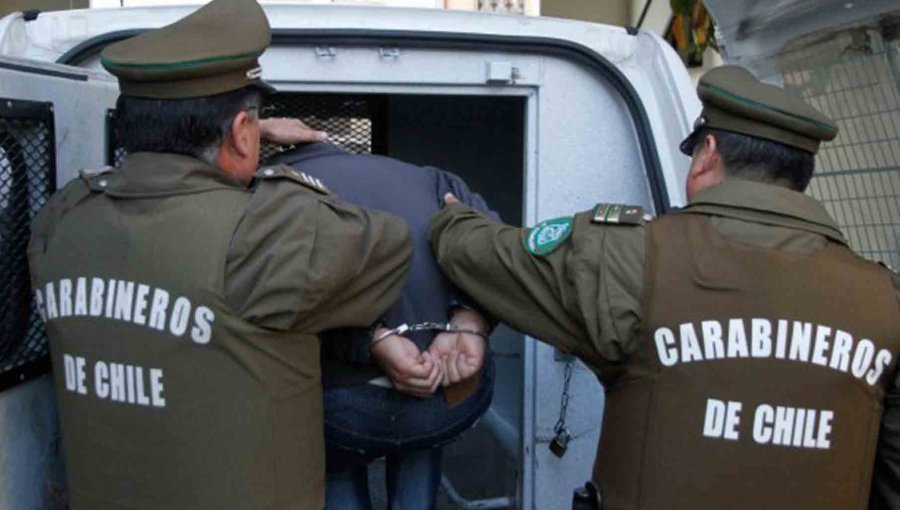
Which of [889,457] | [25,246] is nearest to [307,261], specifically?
[25,246]

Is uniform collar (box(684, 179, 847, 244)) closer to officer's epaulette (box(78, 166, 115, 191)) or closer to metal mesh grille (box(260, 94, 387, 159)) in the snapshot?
officer's epaulette (box(78, 166, 115, 191))

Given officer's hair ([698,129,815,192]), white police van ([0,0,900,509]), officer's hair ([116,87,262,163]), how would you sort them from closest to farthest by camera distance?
officer's hair ([116,87,262,163]) → officer's hair ([698,129,815,192]) → white police van ([0,0,900,509])

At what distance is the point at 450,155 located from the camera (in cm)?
361

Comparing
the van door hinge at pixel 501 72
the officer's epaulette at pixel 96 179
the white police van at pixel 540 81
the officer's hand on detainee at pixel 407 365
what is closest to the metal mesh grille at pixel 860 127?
the white police van at pixel 540 81

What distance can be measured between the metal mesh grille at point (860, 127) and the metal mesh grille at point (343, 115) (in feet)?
4.34

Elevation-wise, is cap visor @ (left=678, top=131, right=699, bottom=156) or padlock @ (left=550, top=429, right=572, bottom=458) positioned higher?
cap visor @ (left=678, top=131, right=699, bottom=156)

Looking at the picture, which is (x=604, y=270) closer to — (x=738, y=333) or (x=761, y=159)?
(x=738, y=333)

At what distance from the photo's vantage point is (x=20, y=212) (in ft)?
5.60

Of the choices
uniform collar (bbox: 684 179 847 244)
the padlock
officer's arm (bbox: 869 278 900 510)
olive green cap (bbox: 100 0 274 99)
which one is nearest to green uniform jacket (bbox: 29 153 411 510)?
olive green cap (bbox: 100 0 274 99)

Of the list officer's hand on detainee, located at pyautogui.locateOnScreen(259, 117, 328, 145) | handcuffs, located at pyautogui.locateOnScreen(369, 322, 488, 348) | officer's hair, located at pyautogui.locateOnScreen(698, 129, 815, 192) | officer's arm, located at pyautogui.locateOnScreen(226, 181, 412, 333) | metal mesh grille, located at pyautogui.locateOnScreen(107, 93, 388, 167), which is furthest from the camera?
metal mesh grille, located at pyautogui.locateOnScreen(107, 93, 388, 167)

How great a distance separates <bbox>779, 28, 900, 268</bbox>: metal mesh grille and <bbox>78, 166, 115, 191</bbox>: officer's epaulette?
1548 millimetres

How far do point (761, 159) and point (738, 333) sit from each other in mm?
323

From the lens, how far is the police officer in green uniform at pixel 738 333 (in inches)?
63.6

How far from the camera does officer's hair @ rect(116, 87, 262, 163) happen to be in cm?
165
